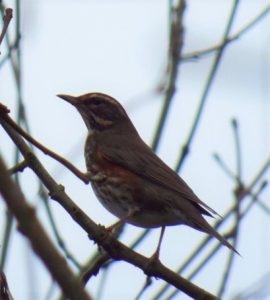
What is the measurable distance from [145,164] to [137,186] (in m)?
0.36

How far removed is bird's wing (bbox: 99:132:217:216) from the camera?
6.18m

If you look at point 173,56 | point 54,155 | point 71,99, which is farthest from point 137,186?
point 54,155

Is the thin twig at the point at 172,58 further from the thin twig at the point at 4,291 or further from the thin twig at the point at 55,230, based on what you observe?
the thin twig at the point at 4,291

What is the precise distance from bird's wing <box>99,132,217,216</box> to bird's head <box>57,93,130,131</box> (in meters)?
0.46

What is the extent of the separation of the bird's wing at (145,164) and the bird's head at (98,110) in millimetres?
464

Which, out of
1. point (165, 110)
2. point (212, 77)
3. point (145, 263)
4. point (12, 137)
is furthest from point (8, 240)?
point (212, 77)

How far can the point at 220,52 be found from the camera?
5.92m

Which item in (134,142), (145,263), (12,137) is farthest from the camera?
(134,142)

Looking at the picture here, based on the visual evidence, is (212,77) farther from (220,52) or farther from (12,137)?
(12,137)

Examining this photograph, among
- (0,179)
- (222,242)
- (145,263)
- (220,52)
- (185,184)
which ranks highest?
(220,52)

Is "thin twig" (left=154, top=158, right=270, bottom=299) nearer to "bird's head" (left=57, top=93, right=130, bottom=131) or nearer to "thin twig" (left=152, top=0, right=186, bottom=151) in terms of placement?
"thin twig" (left=152, top=0, right=186, bottom=151)

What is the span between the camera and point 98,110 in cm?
776

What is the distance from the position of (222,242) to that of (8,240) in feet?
5.25

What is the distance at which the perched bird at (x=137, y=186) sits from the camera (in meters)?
5.99
